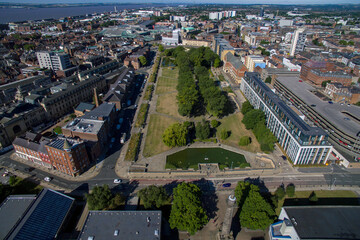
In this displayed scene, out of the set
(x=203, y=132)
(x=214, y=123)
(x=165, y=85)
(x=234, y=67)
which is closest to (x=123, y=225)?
(x=203, y=132)

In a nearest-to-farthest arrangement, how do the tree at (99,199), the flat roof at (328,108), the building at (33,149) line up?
the tree at (99,199), the building at (33,149), the flat roof at (328,108)

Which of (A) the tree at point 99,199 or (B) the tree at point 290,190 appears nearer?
(A) the tree at point 99,199

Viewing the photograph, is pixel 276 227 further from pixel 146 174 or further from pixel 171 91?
pixel 171 91

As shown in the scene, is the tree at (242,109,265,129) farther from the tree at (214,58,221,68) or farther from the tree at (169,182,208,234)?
the tree at (214,58,221,68)

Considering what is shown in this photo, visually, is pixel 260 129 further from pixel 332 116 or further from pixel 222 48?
pixel 222 48

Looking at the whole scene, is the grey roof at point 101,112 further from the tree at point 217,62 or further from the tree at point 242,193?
the tree at point 217,62

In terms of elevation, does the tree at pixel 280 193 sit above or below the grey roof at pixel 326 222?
below

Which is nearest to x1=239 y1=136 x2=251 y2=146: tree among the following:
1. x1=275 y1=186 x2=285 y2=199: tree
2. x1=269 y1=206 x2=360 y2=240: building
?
x1=275 y1=186 x2=285 y2=199: tree

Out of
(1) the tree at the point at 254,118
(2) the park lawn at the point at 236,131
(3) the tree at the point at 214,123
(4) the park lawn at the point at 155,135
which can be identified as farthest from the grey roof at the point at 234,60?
(4) the park lawn at the point at 155,135
